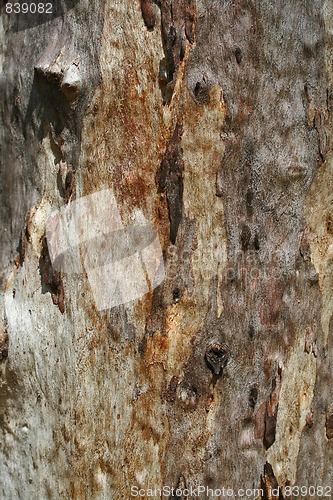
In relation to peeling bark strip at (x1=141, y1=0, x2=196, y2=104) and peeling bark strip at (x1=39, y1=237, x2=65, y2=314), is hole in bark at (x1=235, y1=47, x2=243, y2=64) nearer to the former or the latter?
peeling bark strip at (x1=141, y1=0, x2=196, y2=104)

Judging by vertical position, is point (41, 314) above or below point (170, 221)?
below

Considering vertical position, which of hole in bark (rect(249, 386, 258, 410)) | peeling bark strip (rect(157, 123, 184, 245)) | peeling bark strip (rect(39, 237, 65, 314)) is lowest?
hole in bark (rect(249, 386, 258, 410))

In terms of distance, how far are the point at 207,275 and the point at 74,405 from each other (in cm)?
36

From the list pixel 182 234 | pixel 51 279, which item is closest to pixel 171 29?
pixel 182 234

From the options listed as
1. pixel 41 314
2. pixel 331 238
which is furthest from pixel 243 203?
A: pixel 41 314

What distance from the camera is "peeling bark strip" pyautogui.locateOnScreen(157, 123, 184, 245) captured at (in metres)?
1.17

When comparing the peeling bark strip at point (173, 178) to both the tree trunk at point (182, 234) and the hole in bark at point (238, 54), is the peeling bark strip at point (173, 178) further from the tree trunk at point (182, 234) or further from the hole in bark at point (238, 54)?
the hole in bark at point (238, 54)

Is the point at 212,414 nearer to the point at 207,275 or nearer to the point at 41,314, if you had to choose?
the point at 207,275

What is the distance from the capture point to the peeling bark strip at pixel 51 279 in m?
1.26

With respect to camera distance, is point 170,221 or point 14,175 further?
point 14,175

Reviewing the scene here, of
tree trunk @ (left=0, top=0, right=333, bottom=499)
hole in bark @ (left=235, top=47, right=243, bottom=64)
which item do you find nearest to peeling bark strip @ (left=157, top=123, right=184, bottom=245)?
tree trunk @ (left=0, top=0, right=333, bottom=499)

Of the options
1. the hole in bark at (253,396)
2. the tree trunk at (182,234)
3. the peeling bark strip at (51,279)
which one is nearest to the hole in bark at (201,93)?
the tree trunk at (182,234)

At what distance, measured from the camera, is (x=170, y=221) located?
46.6 inches

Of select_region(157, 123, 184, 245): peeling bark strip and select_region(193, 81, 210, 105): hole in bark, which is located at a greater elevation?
select_region(193, 81, 210, 105): hole in bark
